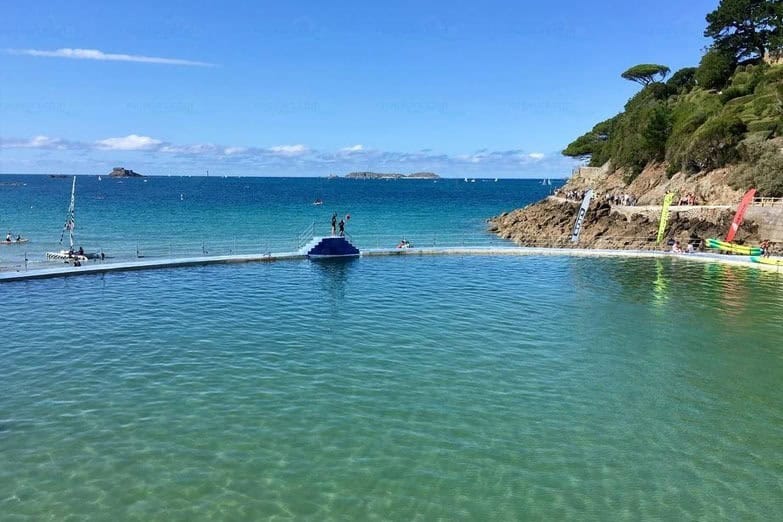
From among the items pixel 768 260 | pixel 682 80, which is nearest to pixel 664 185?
pixel 768 260

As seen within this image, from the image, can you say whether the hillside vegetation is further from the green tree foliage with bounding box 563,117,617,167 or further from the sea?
the sea

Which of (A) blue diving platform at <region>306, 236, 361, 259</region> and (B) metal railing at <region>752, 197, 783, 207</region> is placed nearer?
(A) blue diving platform at <region>306, 236, 361, 259</region>

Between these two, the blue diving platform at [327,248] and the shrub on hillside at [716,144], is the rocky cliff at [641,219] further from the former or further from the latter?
the blue diving platform at [327,248]

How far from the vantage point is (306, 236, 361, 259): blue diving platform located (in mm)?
35812

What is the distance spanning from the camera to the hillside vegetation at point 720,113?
2151 inches

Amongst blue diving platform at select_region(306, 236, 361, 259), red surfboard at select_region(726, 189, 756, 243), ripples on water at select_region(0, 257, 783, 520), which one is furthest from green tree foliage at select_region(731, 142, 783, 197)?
blue diving platform at select_region(306, 236, 361, 259)

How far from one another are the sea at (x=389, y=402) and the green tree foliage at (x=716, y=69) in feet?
224

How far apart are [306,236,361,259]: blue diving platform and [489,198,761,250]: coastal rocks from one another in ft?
71.5

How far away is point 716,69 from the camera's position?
82.2 m

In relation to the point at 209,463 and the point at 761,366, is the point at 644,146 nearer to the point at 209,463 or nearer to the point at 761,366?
the point at 761,366

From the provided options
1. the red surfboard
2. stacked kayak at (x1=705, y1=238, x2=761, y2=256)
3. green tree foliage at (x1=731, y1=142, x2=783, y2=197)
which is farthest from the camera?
green tree foliage at (x1=731, y1=142, x2=783, y2=197)

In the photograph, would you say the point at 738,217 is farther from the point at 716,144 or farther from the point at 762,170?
the point at 716,144

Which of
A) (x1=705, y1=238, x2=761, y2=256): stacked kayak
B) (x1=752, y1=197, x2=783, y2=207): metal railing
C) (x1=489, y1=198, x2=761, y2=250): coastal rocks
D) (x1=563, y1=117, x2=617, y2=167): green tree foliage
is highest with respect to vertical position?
(x1=563, y1=117, x2=617, y2=167): green tree foliage

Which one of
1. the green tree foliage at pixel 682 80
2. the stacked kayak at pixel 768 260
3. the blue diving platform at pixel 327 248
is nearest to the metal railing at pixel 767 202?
the stacked kayak at pixel 768 260
